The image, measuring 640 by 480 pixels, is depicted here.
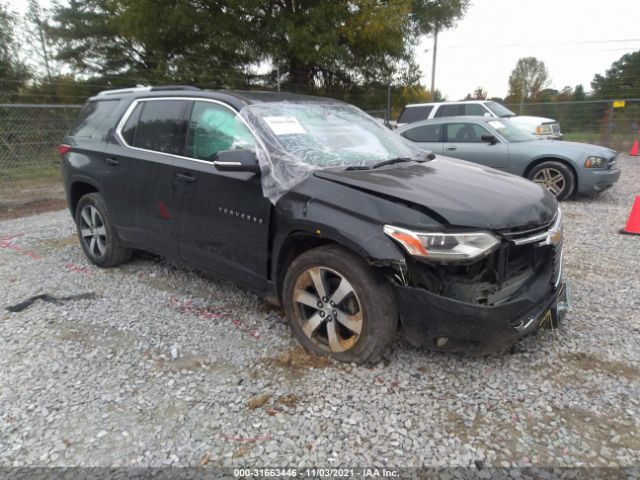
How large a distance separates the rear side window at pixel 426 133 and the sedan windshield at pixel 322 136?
5.16 metres

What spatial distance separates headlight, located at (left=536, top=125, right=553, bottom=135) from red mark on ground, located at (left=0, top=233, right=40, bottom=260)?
489 inches

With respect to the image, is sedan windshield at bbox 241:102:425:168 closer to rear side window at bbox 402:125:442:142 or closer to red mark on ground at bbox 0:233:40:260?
red mark on ground at bbox 0:233:40:260

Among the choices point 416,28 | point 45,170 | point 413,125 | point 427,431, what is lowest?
point 427,431

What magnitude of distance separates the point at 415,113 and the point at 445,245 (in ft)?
35.6

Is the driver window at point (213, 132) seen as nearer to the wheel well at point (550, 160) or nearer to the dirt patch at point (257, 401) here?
the dirt patch at point (257, 401)

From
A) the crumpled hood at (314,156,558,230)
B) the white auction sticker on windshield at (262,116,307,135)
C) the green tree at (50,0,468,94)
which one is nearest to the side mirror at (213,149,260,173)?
the white auction sticker on windshield at (262,116,307,135)

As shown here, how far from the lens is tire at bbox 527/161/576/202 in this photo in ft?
24.6

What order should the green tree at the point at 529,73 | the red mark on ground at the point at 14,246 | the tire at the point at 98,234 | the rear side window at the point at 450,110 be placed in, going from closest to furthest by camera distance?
the tire at the point at 98,234 → the red mark on ground at the point at 14,246 → the rear side window at the point at 450,110 → the green tree at the point at 529,73

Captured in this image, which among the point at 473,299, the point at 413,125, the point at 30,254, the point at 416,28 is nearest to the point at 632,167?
the point at 413,125

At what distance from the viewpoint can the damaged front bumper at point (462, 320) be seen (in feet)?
7.96

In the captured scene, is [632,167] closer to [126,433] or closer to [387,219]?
[387,219]

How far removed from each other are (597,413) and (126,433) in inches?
98.5

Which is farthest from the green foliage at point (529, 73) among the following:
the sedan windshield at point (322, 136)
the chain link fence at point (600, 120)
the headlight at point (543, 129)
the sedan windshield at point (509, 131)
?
the sedan windshield at point (322, 136)

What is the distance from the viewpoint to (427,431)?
2305 mm
